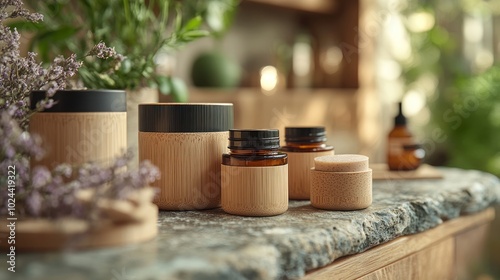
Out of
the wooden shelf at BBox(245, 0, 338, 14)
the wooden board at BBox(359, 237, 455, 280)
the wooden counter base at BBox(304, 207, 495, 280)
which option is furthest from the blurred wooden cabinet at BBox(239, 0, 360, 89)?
the wooden board at BBox(359, 237, 455, 280)

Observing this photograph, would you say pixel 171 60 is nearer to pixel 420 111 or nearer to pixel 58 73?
pixel 420 111

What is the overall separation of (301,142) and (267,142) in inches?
6.9

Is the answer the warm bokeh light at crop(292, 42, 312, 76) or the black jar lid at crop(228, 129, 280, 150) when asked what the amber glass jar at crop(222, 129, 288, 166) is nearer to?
the black jar lid at crop(228, 129, 280, 150)

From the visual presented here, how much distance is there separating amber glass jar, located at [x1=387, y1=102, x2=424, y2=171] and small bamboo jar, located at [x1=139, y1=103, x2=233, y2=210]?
0.55 m

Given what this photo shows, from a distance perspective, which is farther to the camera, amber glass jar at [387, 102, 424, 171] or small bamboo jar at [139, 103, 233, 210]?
amber glass jar at [387, 102, 424, 171]

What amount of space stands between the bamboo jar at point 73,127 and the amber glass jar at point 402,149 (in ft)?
2.36

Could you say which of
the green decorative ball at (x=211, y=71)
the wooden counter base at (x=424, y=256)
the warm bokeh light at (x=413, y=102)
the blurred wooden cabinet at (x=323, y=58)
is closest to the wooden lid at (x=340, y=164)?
the wooden counter base at (x=424, y=256)

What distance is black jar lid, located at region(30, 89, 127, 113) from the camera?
28.8 inches

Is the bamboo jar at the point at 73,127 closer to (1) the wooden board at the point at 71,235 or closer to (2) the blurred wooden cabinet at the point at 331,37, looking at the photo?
(1) the wooden board at the point at 71,235

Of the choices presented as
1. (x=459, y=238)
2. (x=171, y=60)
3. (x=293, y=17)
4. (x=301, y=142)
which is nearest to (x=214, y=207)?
(x=301, y=142)

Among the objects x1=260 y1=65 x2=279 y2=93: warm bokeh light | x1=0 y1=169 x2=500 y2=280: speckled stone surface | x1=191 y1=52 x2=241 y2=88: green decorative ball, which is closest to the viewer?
x1=0 y1=169 x2=500 y2=280: speckled stone surface

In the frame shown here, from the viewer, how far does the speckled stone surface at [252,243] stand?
1.81 feet

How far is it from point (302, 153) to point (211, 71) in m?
1.43

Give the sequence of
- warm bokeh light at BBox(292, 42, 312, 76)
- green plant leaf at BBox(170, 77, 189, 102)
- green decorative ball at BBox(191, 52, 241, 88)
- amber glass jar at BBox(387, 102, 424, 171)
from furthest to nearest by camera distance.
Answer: warm bokeh light at BBox(292, 42, 312, 76) → green decorative ball at BBox(191, 52, 241, 88) → amber glass jar at BBox(387, 102, 424, 171) → green plant leaf at BBox(170, 77, 189, 102)
